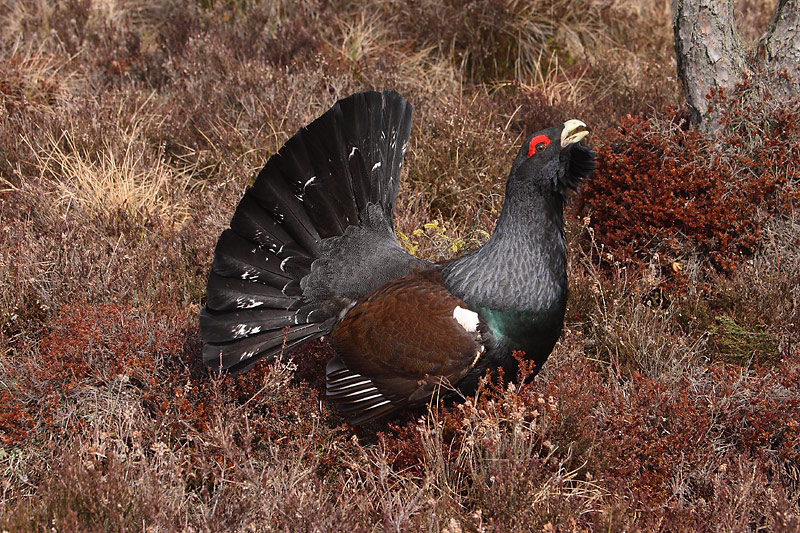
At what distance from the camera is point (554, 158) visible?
3.42 meters

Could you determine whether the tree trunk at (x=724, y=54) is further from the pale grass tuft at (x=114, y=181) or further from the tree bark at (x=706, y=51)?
the pale grass tuft at (x=114, y=181)

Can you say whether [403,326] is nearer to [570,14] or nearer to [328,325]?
[328,325]

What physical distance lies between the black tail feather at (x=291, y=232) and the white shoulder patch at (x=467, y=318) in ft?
2.63

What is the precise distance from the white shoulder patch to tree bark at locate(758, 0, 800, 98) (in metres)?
3.02

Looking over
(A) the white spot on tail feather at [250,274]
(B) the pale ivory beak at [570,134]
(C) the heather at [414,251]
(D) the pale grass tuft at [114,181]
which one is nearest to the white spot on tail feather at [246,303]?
(A) the white spot on tail feather at [250,274]

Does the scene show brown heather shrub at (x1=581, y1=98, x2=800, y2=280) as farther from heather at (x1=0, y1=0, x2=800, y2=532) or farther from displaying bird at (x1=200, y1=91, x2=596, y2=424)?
displaying bird at (x1=200, y1=91, x2=596, y2=424)

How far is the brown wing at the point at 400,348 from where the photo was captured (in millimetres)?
3408

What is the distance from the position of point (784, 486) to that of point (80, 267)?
4119 mm

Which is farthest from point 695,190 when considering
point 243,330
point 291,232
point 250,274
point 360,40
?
point 360,40

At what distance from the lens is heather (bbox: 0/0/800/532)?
3.22m

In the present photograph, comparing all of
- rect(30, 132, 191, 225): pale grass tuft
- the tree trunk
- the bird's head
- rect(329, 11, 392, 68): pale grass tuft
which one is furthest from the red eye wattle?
rect(329, 11, 392, 68): pale grass tuft

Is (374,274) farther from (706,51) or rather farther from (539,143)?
(706,51)

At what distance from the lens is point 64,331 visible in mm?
4176

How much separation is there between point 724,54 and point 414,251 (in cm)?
248
